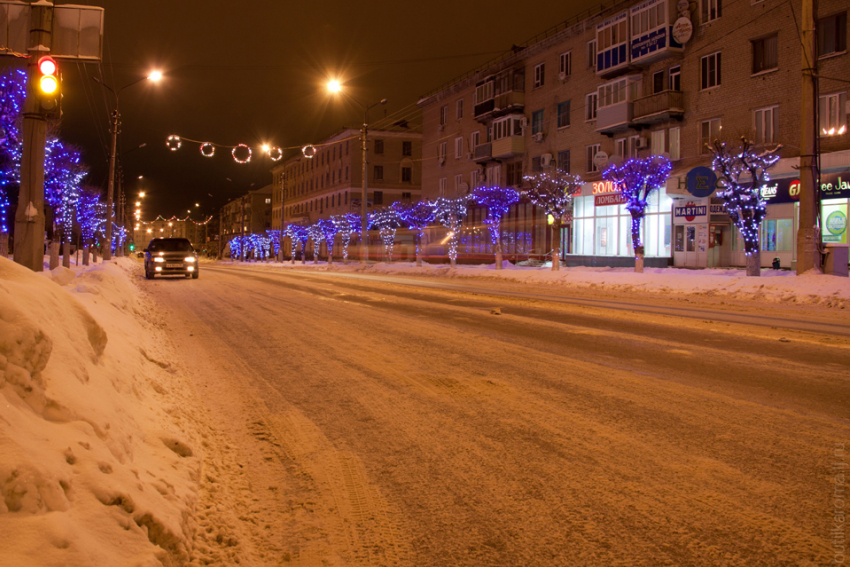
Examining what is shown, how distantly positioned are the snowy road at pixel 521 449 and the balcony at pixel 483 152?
37105mm

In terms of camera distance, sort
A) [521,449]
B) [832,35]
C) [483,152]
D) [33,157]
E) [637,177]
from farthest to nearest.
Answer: [483,152], [637,177], [832,35], [33,157], [521,449]

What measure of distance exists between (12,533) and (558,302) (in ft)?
46.8

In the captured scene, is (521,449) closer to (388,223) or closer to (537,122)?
(537,122)

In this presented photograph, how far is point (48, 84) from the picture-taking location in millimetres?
9188

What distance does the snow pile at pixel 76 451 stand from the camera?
2.25 m

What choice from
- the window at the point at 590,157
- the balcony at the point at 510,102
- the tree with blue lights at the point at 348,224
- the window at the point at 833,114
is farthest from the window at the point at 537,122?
the tree with blue lights at the point at 348,224

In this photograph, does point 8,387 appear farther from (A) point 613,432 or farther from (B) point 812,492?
(B) point 812,492

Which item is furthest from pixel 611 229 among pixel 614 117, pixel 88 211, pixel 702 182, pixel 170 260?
pixel 88 211

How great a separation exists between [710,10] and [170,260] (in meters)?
27.7

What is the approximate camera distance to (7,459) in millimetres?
2332

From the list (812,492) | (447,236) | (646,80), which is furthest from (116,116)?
(812,492)

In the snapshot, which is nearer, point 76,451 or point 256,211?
point 76,451

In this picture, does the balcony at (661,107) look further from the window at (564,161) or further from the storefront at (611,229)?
the window at (564,161)

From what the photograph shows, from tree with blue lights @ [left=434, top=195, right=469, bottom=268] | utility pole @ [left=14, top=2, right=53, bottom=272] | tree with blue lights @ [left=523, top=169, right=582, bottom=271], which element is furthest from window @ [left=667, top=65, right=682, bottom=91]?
utility pole @ [left=14, top=2, right=53, bottom=272]
